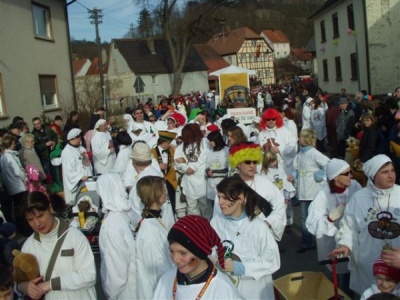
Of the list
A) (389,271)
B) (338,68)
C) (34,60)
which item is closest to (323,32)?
(338,68)

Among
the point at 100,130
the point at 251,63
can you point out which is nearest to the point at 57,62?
the point at 100,130

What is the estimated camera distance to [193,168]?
825 centimetres

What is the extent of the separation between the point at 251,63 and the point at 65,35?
80022mm

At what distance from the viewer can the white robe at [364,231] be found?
420 cm

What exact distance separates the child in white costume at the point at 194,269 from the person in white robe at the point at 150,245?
1130 millimetres

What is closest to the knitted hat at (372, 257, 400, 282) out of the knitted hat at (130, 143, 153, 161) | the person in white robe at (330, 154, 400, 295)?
the person in white robe at (330, 154, 400, 295)

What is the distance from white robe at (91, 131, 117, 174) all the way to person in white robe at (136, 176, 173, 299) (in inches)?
250

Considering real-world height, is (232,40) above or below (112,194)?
above

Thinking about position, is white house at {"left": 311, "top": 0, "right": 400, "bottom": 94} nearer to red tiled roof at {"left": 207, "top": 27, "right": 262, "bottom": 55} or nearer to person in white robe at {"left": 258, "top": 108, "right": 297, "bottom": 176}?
person in white robe at {"left": 258, "top": 108, "right": 297, "bottom": 176}

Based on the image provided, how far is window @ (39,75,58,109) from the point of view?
19.1 m

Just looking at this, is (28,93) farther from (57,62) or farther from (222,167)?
(222,167)

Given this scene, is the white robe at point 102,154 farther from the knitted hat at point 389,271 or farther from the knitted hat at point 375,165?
the knitted hat at point 389,271

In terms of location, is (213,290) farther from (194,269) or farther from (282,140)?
(282,140)

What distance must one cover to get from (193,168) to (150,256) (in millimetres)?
4140
